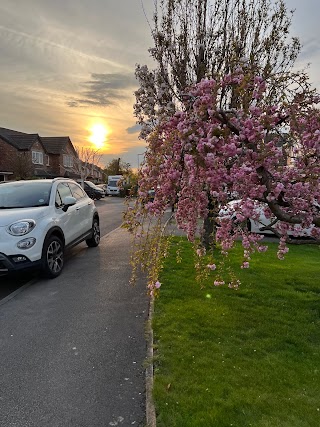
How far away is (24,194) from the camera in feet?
24.2

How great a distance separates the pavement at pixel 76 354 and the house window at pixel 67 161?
5191 centimetres

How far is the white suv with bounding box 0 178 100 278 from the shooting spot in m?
6.00

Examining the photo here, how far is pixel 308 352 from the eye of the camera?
3980 millimetres

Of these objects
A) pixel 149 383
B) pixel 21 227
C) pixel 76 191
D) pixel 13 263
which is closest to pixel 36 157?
pixel 76 191

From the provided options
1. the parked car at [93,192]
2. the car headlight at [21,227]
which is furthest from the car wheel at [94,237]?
the parked car at [93,192]

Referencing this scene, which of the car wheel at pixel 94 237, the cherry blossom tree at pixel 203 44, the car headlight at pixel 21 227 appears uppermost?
the cherry blossom tree at pixel 203 44

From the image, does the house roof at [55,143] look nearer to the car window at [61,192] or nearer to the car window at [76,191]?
the car window at [76,191]

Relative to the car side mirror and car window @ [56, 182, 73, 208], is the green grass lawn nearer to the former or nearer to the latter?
the car side mirror

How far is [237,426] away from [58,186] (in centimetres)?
619

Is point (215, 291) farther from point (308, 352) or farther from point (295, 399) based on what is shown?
point (295, 399)

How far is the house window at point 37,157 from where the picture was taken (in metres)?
47.7

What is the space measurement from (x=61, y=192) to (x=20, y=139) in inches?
1718

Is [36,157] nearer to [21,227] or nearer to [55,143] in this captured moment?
[55,143]

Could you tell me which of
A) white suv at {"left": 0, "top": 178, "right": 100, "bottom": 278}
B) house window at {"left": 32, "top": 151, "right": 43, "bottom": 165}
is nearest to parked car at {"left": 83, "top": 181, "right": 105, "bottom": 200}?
house window at {"left": 32, "top": 151, "right": 43, "bottom": 165}
